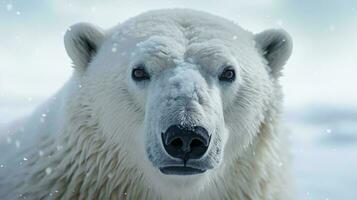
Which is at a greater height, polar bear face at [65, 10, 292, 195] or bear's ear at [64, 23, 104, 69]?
bear's ear at [64, 23, 104, 69]

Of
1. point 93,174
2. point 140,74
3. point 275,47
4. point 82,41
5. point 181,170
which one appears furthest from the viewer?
point 275,47

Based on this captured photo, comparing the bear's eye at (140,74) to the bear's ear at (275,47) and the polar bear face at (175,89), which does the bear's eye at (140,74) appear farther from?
the bear's ear at (275,47)

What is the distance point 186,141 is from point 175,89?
42 cm

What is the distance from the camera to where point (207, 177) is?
5.04 meters

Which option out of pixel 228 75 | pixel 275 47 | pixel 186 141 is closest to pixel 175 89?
pixel 186 141

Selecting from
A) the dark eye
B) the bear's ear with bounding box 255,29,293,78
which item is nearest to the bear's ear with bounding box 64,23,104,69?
the dark eye

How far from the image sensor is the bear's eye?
A: 4941 mm

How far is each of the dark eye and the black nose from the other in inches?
27.4

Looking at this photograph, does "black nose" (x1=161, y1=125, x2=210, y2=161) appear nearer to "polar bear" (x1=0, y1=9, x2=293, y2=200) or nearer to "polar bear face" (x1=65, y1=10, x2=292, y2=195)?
"polar bear face" (x1=65, y1=10, x2=292, y2=195)

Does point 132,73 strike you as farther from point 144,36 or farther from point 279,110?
point 279,110

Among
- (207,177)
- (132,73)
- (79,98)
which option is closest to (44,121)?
(79,98)

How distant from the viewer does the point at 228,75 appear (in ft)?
16.5

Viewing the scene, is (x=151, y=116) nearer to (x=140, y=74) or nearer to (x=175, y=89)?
(x=175, y=89)

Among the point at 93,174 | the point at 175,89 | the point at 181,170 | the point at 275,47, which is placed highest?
the point at 275,47
